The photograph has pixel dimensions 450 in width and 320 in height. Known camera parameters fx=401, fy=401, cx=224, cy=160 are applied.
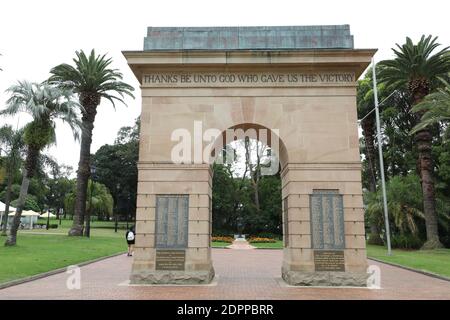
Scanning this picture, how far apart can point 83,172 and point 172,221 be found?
24.1 metres

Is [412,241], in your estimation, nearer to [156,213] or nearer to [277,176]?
[277,176]

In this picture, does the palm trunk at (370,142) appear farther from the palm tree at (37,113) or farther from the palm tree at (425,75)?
the palm tree at (37,113)

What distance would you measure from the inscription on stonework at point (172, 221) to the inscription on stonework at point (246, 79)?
13.3 ft

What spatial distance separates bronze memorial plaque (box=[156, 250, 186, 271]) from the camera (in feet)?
42.3

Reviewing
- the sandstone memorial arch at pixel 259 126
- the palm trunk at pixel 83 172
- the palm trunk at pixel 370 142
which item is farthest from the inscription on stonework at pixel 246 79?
the palm trunk at pixel 370 142

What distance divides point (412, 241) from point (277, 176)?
2104cm

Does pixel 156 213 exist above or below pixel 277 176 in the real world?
below

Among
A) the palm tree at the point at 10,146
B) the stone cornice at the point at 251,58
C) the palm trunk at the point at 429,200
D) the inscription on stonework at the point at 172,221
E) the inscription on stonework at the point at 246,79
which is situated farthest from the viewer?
the palm tree at the point at 10,146

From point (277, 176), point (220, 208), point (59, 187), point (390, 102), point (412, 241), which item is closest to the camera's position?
point (412, 241)

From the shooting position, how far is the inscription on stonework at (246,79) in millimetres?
13992

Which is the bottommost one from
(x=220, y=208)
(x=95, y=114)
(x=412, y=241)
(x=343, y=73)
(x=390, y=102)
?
(x=412, y=241)

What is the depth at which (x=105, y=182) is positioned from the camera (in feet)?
219

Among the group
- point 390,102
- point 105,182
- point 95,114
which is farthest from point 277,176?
point 105,182

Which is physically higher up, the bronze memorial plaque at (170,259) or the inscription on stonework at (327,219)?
the inscription on stonework at (327,219)
